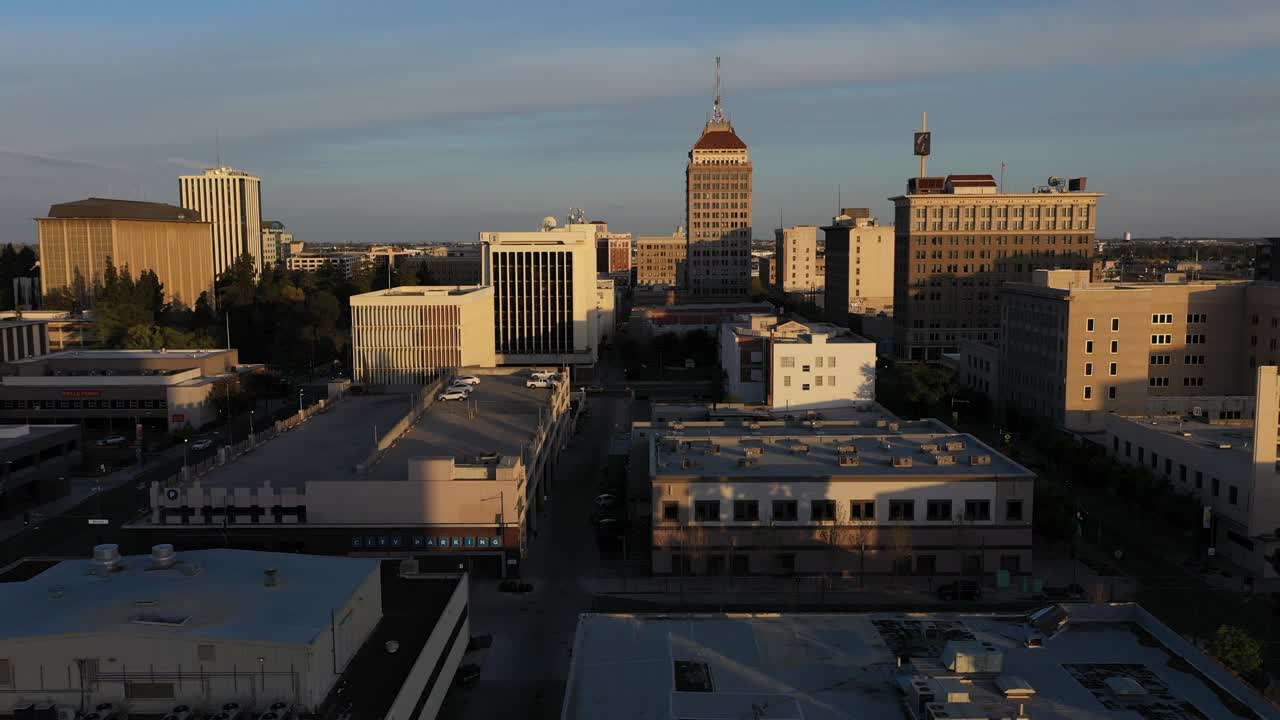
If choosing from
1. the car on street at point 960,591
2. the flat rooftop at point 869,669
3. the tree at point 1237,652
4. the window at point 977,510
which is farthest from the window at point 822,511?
the tree at point 1237,652

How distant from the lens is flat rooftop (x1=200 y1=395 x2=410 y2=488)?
44656 mm

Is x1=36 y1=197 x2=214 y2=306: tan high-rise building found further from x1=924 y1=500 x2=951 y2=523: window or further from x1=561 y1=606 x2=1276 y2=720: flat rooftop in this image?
x1=561 y1=606 x2=1276 y2=720: flat rooftop

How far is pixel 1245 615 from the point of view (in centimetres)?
3759

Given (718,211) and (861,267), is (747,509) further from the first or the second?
(718,211)

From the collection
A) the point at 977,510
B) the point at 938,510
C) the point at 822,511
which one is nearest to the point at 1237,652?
the point at 977,510

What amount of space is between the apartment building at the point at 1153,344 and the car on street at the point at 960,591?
3064 cm

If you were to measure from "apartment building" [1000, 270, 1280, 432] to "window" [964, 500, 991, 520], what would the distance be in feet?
91.5

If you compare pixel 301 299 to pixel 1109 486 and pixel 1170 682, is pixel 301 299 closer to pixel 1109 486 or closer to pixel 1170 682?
pixel 1109 486

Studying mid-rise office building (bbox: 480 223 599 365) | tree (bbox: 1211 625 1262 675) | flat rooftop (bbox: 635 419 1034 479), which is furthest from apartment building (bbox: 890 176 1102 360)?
tree (bbox: 1211 625 1262 675)

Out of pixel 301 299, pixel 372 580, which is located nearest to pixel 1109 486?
pixel 372 580

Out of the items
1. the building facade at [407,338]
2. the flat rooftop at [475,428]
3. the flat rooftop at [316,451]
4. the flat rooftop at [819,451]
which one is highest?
the building facade at [407,338]

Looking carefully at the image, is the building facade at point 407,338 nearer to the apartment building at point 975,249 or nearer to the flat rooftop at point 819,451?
the flat rooftop at point 819,451

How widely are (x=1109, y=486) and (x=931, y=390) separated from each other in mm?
24084

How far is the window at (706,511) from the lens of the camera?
41.9 metres
